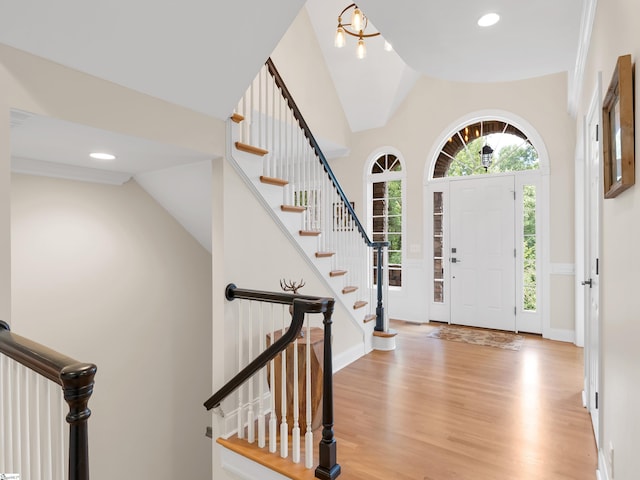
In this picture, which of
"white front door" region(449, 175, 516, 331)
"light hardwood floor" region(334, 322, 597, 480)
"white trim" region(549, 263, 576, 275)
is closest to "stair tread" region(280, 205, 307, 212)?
"light hardwood floor" region(334, 322, 597, 480)

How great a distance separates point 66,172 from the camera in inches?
117

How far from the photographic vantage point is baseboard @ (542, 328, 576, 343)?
4500mm

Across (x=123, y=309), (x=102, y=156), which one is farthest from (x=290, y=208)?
(x=123, y=309)

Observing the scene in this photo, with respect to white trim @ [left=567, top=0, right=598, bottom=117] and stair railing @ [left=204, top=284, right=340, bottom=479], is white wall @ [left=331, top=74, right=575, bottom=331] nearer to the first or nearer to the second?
white trim @ [left=567, top=0, right=598, bottom=117]

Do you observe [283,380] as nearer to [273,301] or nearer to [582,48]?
[273,301]

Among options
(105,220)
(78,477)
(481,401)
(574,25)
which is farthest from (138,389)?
(574,25)

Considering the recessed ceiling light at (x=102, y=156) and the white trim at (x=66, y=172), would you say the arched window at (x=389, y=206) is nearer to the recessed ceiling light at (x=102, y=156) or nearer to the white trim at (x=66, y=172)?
the white trim at (x=66, y=172)

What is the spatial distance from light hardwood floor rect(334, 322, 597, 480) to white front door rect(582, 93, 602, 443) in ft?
0.82

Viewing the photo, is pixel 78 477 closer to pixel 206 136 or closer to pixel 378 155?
pixel 206 136

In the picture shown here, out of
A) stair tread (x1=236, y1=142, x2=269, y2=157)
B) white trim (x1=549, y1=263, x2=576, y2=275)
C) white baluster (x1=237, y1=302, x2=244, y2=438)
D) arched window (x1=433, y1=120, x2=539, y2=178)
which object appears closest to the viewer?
white baluster (x1=237, y1=302, x2=244, y2=438)

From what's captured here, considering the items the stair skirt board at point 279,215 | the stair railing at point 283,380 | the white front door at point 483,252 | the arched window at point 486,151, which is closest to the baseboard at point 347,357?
the stair skirt board at point 279,215

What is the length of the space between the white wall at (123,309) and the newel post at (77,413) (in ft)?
7.98

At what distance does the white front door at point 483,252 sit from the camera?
16.3ft

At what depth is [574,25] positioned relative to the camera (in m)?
2.43
